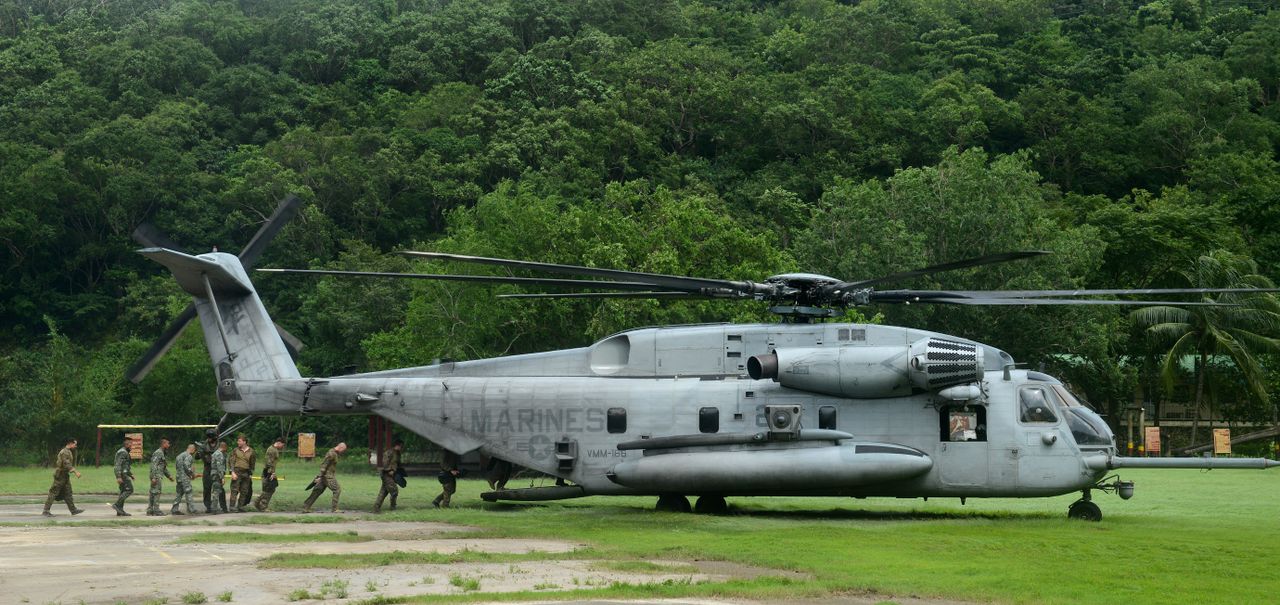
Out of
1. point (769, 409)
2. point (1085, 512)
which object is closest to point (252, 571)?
point (769, 409)

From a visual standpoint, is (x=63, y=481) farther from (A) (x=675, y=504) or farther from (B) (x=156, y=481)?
(A) (x=675, y=504)

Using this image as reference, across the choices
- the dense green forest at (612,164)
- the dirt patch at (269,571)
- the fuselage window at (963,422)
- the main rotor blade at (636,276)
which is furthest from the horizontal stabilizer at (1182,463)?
the dense green forest at (612,164)

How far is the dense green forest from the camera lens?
145 feet

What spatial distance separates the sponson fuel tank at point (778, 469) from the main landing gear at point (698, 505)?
0.75 meters

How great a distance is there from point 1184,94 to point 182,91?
2376 inches

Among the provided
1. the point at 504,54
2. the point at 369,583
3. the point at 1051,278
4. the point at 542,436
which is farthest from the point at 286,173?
the point at 369,583

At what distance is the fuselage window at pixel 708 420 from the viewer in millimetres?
20047

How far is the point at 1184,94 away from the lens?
73.8 metres

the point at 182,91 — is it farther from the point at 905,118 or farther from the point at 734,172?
the point at 905,118

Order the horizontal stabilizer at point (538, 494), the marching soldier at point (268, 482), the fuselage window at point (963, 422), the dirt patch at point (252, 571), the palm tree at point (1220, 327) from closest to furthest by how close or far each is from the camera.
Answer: the dirt patch at point (252, 571), the fuselage window at point (963, 422), the horizontal stabilizer at point (538, 494), the marching soldier at point (268, 482), the palm tree at point (1220, 327)

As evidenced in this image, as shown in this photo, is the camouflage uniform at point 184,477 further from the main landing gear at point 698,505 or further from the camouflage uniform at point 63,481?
the main landing gear at point 698,505

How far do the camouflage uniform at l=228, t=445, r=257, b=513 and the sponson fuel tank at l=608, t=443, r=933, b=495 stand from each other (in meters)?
6.66

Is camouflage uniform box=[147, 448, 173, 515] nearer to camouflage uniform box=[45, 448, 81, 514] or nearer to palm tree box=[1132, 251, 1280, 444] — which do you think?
camouflage uniform box=[45, 448, 81, 514]

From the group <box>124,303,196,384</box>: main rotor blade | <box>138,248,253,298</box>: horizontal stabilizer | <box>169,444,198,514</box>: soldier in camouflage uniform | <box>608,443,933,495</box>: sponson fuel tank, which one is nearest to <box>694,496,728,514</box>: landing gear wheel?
<box>608,443,933,495</box>: sponson fuel tank
